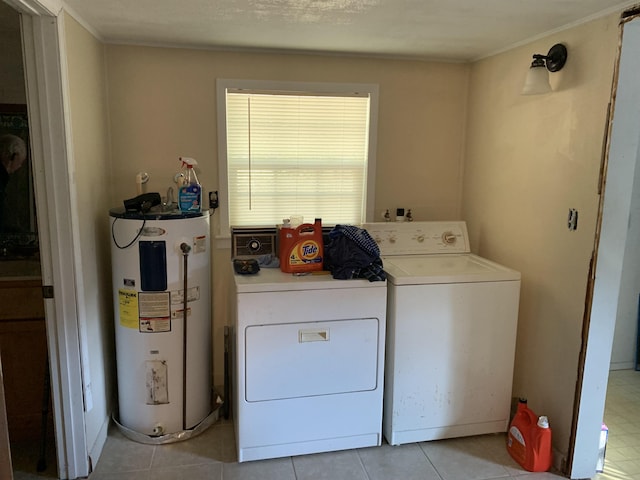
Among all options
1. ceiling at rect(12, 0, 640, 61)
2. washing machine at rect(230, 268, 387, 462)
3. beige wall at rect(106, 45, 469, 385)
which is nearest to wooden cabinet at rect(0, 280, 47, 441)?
beige wall at rect(106, 45, 469, 385)

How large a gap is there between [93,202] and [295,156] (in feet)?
4.07

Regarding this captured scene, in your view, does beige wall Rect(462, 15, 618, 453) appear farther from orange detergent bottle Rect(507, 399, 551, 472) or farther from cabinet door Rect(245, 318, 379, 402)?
cabinet door Rect(245, 318, 379, 402)

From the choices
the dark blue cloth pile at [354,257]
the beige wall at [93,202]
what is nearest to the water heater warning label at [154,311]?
the beige wall at [93,202]

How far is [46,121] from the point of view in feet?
6.66

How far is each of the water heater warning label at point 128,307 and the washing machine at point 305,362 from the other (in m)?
0.54

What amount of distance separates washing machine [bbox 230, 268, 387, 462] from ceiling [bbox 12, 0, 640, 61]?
4.08 ft

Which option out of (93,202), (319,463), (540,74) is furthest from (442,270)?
(93,202)

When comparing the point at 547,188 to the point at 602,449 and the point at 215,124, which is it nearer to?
the point at 602,449

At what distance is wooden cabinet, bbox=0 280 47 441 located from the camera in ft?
7.85

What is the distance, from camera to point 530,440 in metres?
2.40

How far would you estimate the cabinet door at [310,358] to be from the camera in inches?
92.2

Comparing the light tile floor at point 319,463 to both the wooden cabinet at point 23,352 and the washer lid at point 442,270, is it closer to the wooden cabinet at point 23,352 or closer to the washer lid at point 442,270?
the wooden cabinet at point 23,352

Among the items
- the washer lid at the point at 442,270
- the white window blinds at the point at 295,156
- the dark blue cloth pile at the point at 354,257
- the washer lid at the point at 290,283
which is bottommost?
the washer lid at the point at 290,283

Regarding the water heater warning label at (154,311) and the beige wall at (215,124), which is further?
the beige wall at (215,124)
